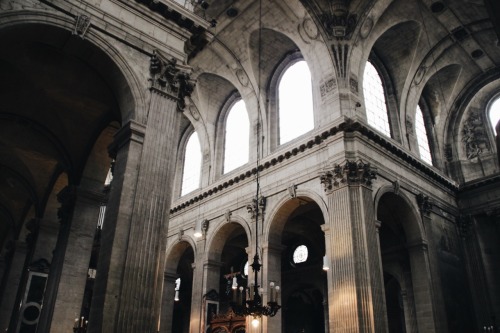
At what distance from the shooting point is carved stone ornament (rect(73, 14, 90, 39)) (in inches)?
317

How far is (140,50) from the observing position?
8914 mm

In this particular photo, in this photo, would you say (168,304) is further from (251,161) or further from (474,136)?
(474,136)

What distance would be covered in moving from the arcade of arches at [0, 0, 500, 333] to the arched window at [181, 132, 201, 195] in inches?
5.3

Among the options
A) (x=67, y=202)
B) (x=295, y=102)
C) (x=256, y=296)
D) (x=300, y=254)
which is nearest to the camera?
(x=256, y=296)

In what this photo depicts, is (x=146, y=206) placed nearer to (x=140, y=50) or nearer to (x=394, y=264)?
(x=140, y=50)

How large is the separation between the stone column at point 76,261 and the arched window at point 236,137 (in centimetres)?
846

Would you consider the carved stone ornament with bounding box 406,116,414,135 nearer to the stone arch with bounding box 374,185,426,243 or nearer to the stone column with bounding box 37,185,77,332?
the stone arch with bounding box 374,185,426,243

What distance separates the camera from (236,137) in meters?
20.2

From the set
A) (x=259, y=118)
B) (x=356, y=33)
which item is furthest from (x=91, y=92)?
(x=356, y=33)

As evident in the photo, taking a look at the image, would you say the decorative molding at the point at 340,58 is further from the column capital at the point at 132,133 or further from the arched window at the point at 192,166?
the column capital at the point at 132,133

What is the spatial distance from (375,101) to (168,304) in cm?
1281

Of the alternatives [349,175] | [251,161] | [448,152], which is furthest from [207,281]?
[448,152]

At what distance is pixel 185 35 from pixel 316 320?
15.0m

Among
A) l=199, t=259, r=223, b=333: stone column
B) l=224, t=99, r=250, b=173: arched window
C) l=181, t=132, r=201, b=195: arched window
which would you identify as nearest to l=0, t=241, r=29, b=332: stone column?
l=199, t=259, r=223, b=333: stone column
